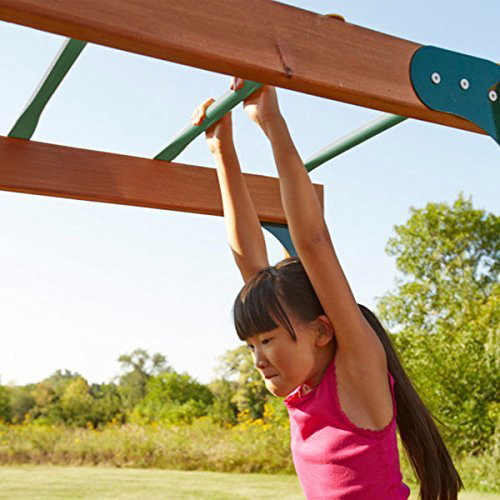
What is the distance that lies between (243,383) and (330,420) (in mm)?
15920

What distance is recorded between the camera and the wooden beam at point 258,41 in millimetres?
1320

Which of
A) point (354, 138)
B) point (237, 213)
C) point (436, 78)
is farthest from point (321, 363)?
point (354, 138)

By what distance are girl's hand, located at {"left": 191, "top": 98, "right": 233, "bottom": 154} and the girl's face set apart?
716mm

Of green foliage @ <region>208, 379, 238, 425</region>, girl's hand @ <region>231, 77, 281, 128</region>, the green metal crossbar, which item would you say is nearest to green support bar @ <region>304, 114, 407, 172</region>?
the green metal crossbar

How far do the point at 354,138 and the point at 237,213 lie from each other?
81 centimetres

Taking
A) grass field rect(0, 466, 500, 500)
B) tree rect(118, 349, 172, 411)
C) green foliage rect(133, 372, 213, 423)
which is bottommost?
grass field rect(0, 466, 500, 500)

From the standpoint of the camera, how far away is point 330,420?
1754 mm

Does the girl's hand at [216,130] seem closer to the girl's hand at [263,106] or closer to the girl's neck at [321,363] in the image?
the girl's hand at [263,106]

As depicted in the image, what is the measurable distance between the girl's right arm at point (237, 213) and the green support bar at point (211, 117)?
2.2 inches

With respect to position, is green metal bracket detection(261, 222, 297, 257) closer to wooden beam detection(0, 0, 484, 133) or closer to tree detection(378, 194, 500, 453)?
wooden beam detection(0, 0, 484, 133)

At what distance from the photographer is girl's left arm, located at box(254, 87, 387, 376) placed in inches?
65.1

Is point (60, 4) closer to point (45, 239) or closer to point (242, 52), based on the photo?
point (242, 52)

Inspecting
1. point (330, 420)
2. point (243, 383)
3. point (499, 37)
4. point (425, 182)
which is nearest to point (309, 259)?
point (330, 420)

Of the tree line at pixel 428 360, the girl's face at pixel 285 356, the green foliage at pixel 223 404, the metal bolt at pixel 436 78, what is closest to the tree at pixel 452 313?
the tree line at pixel 428 360
